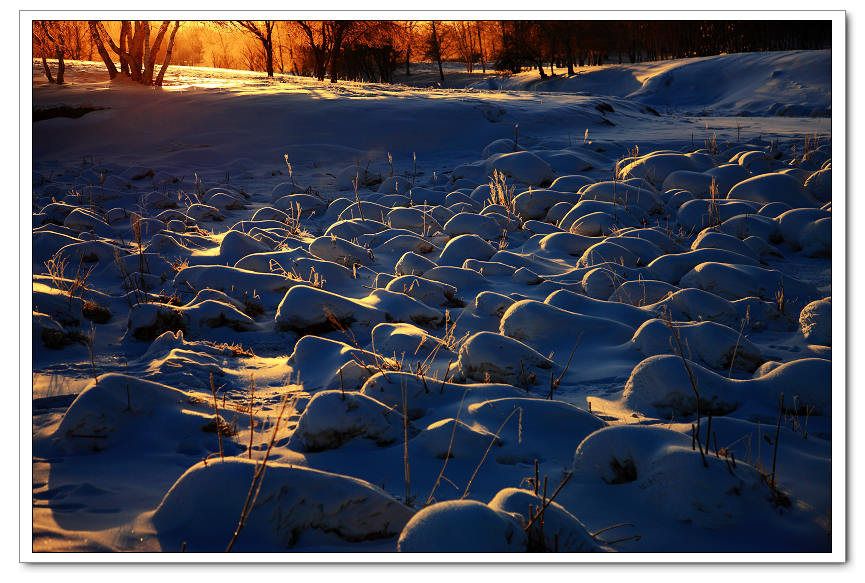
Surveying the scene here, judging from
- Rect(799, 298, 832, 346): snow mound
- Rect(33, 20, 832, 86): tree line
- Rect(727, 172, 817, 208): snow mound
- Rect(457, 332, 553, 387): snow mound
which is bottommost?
Rect(457, 332, 553, 387): snow mound

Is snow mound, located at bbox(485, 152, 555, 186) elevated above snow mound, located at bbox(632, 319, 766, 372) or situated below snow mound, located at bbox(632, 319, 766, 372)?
above

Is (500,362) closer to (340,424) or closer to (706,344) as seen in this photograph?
(340,424)

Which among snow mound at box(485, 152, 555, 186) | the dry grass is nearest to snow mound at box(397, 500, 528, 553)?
the dry grass

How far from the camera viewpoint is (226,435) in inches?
79.0

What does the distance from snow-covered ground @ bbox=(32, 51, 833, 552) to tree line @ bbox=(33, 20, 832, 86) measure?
147cm

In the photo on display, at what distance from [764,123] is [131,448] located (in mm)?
10197

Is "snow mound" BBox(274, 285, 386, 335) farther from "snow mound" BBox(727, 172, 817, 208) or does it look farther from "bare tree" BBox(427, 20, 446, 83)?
"snow mound" BBox(727, 172, 817, 208)

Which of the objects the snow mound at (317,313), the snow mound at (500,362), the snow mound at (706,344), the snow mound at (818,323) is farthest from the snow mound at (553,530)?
the snow mound at (818,323)

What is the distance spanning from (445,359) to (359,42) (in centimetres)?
2041

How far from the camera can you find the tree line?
7.82m

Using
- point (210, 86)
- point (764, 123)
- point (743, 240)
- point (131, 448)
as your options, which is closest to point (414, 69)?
point (210, 86)

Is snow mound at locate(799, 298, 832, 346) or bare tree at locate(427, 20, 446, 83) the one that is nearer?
snow mound at locate(799, 298, 832, 346)
